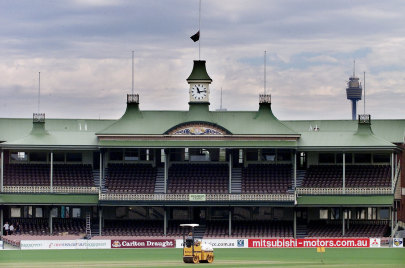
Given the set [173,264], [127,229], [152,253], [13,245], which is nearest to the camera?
[173,264]

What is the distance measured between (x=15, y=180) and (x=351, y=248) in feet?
100

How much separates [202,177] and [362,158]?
14.2 m

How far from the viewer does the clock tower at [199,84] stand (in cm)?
9962

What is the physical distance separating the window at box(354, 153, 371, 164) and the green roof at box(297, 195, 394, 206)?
17.0ft

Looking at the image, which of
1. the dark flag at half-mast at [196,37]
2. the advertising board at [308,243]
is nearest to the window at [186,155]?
the dark flag at half-mast at [196,37]

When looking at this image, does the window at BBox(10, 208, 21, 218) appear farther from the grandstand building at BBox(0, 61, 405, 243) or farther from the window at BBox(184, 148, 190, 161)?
the window at BBox(184, 148, 190, 161)

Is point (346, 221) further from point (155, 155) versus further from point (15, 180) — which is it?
point (15, 180)

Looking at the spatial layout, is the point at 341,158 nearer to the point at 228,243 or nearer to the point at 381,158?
the point at 381,158

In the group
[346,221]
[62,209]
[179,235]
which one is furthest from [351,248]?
[62,209]

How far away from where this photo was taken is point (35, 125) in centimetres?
10006

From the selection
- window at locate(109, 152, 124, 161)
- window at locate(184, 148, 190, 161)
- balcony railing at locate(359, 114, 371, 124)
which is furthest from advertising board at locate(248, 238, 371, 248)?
window at locate(109, 152, 124, 161)

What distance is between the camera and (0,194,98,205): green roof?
9531 cm

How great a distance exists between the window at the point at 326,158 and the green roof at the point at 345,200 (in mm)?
5460

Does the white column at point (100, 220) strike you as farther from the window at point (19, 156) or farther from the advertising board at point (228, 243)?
the window at point (19, 156)
